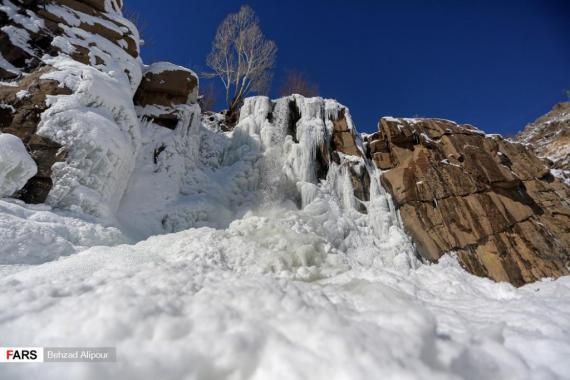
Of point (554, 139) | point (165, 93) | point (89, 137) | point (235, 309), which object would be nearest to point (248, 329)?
point (235, 309)

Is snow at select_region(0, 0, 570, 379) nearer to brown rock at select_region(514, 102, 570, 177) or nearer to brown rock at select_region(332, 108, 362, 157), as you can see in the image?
brown rock at select_region(332, 108, 362, 157)

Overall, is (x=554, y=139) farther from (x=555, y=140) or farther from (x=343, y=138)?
(x=343, y=138)

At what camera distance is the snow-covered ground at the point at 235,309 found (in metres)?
1.71

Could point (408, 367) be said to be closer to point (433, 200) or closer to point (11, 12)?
point (433, 200)

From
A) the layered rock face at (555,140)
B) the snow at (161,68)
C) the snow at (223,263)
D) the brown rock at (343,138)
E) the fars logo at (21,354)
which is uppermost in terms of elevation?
the layered rock face at (555,140)

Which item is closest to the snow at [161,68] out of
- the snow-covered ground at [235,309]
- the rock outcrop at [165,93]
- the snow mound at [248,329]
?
the rock outcrop at [165,93]

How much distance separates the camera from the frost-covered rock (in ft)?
14.7

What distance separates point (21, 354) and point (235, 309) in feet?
4.51

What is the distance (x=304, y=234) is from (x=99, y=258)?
4.16 m

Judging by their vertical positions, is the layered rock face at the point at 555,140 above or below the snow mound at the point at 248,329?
above

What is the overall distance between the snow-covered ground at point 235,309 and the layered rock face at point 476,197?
2024 mm

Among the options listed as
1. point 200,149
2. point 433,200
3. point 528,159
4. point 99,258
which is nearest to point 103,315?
point 99,258

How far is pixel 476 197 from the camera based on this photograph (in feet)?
32.6

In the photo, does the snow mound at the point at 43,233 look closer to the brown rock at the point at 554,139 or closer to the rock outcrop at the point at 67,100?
the rock outcrop at the point at 67,100
